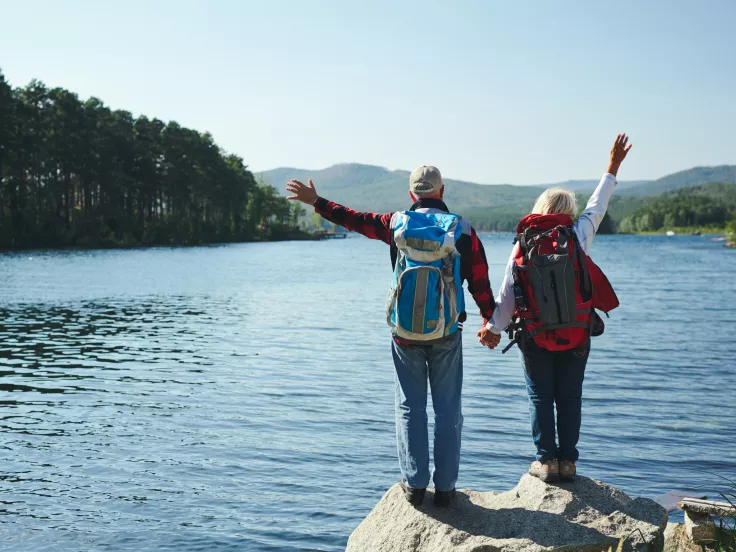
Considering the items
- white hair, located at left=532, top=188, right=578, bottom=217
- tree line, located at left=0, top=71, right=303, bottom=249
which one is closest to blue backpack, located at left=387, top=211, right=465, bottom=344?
white hair, located at left=532, top=188, right=578, bottom=217

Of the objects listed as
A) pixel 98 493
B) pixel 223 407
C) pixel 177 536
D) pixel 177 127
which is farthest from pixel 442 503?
pixel 177 127

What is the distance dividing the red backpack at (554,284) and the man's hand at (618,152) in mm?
727

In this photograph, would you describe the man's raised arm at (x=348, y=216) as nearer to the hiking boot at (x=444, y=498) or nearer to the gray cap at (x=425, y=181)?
the gray cap at (x=425, y=181)

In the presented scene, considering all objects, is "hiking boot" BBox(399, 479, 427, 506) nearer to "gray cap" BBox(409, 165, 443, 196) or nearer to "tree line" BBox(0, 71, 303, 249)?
"gray cap" BBox(409, 165, 443, 196)

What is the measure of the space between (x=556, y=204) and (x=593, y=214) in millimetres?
326

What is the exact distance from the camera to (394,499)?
5.66m

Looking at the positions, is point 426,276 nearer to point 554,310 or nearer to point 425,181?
point 425,181

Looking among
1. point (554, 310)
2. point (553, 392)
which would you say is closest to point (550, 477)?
point (553, 392)

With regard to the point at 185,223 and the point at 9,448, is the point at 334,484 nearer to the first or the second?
the point at 9,448

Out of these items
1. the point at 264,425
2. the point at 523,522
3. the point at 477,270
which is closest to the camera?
the point at 523,522

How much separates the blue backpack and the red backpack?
0.51m

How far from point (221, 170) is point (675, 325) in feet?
367

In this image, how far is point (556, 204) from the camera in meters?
5.55

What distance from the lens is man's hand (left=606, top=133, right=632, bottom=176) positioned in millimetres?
5879
